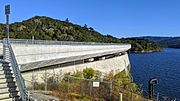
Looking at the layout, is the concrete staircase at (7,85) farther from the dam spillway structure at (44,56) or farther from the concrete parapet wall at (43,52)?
the concrete parapet wall at (43,52)

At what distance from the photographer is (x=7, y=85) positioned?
16141 millimetres

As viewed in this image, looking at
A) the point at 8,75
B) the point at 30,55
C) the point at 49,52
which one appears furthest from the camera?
the point at 49,52

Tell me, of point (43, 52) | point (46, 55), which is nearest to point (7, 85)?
point (43, 52)

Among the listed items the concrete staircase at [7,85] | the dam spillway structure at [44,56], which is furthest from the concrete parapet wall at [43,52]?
the concrete staircase at [7,85]

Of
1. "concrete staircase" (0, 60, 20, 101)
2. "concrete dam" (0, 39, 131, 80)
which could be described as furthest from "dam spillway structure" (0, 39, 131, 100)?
"concrete staircase" (0, 60, 20, 101)

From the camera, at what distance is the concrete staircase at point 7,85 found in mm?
15380

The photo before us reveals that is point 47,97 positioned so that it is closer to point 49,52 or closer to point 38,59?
point 38,59

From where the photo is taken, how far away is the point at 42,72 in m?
30.0

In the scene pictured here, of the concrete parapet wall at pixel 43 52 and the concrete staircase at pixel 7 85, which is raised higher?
the concrete parapet wall at pixel 43 52

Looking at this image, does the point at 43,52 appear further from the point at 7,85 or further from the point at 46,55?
the point at 7,85

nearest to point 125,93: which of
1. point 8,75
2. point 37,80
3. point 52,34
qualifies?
point 37,80

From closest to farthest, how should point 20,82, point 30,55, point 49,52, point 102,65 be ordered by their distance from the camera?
point 20,82 → point 30,55 → point 49,52 → point 102,65

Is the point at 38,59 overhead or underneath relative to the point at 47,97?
overhead

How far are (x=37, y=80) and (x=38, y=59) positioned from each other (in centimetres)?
180
